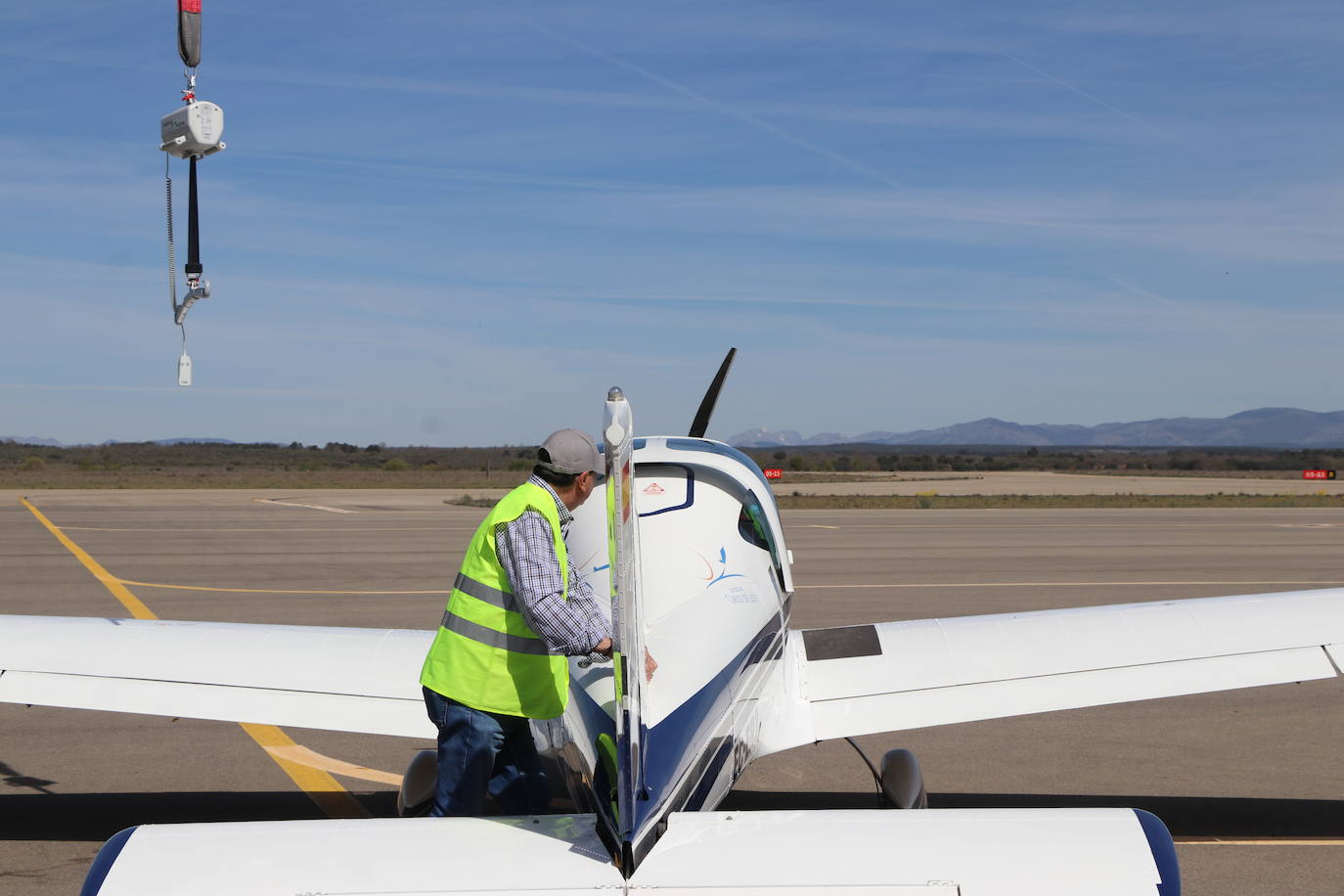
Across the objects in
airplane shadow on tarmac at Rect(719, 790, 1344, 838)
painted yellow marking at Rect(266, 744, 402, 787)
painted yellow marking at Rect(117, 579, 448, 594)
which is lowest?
airplane shadow on tarmac at Rect(719, 790, 1344, 838)

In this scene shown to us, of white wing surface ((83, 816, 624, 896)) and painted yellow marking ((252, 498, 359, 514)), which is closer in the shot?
white wing surface ((83, 816, 624, 896))

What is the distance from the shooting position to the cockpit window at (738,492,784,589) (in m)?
5.18

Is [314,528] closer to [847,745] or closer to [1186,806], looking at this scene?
[847,745]

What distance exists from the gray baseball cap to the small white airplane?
44 cm

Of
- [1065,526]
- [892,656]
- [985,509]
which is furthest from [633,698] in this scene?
[985,509]

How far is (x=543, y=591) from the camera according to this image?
12.7 feet

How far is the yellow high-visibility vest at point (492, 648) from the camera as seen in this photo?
4.04m

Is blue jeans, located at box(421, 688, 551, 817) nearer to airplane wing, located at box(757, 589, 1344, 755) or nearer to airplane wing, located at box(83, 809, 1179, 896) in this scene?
airplane wing, located at box(83, 809, 1179, 896)

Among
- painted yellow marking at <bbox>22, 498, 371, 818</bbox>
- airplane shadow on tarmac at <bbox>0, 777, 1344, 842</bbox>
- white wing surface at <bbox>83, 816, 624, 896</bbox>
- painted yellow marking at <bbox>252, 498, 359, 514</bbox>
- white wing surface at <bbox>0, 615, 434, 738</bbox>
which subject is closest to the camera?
white wing surface at <bbox>83, 816, 624, 896</bbox>

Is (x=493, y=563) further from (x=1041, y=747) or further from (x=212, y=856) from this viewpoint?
(x=1041, y=747)

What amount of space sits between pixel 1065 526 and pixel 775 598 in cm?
2653

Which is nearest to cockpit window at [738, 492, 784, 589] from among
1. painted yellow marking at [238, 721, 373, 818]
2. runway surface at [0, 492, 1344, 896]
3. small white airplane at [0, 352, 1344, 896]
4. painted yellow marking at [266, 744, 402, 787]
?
small white airplane at [0, 352, 1344, 896]

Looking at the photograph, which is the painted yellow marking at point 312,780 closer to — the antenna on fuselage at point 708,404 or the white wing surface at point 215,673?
the white wing surface at point 215,673

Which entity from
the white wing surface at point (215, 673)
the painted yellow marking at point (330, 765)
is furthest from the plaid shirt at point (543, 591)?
the painted yellow marking at point (330, 765)
